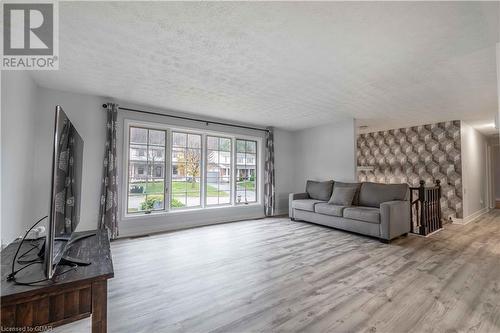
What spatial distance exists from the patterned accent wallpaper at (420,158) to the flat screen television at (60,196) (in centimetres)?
696

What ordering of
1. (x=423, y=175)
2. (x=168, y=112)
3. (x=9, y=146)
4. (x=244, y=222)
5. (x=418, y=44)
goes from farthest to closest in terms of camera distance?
1. (x=423, y=175)
2. (x=244, y=222)
3. (x=168, y=112)
4. (x=9, y=146)
5. (x=418, y=44)

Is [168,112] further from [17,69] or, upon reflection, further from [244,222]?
[244,222]

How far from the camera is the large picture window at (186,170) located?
4.66 metres

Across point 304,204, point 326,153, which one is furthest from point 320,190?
point 326,153

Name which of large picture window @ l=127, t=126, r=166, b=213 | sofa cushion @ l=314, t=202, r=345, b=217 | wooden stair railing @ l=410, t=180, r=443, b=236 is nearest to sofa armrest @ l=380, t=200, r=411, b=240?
wooden stair railing @ l=410, t=180, r=443, b=236

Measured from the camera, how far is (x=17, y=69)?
2453 millimetres

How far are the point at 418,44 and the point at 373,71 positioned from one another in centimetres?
61

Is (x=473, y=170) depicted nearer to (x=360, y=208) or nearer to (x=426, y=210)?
(x=426, y=210)

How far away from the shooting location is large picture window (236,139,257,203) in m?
5.70

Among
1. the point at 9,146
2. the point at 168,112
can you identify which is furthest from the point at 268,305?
the point at 168,112

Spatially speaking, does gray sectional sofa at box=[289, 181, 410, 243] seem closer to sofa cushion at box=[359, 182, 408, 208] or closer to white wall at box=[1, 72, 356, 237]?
sofa cushion at box=[359, 182, 408, 208]

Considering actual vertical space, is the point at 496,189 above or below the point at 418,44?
below

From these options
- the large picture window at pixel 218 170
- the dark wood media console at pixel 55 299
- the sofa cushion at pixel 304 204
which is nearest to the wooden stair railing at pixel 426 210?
the sofa cushion at pixel 304 204

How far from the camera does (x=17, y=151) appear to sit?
2.57 metres
